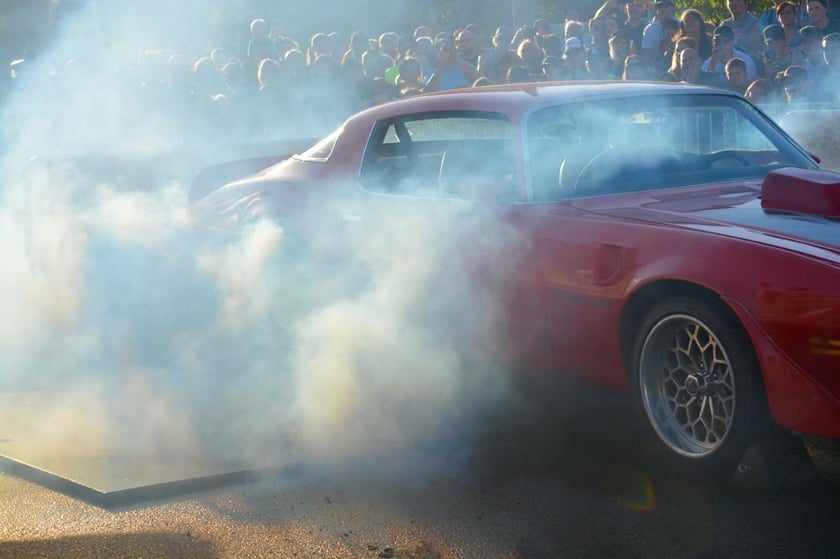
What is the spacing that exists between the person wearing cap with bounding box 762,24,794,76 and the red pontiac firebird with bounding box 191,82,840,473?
364 centimetres

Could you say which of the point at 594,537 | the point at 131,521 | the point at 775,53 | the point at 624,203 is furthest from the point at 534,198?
the point at 775,53

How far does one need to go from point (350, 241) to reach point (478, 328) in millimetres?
938

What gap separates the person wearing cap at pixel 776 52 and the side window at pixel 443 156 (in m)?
3.89

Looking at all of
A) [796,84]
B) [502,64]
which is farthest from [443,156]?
[502,64]

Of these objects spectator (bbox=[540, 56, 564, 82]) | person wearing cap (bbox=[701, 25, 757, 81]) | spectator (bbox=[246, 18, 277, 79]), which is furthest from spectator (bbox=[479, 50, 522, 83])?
spectator (bbox=[246, 18, 277, 79])

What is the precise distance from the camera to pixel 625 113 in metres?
4.82

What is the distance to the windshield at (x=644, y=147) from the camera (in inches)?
181

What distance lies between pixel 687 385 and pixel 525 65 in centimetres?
605

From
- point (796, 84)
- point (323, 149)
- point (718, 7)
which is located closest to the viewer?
point (323, 149)

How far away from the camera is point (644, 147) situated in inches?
187

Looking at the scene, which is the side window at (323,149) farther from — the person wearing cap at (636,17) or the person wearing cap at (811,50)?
the person wearing cap at (636,17)

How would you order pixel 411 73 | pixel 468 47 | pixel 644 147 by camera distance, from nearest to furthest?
pixel 644 147 < pixel 411 73 < pixel 468 47

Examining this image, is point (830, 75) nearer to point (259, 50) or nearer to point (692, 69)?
point (692, 69)

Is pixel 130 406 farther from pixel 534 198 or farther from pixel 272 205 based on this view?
pixel 534 198
